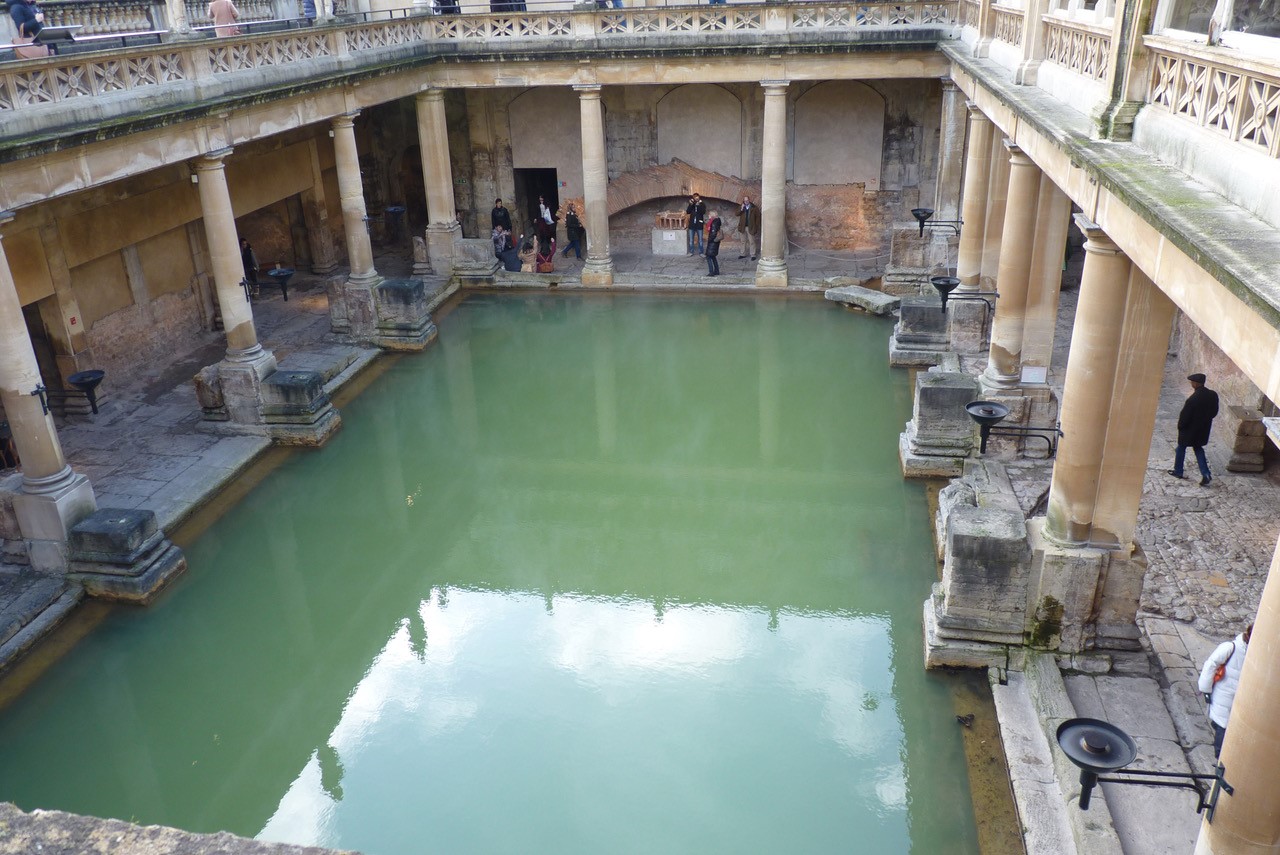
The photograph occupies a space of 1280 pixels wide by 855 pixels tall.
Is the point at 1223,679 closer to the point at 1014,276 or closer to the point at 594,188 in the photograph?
the point at 1014,276

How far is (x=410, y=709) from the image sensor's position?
8.43 m

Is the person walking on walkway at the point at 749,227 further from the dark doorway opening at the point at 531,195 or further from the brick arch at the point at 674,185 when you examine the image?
the dark doorway opening at the point at 531,195

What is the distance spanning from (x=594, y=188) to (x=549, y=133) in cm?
346

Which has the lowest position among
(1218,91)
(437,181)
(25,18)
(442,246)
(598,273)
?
(598,273)

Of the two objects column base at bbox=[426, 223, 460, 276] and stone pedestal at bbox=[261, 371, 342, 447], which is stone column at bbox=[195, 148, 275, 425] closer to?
stone pedestal at bbox=[261, 371, 342, 447]

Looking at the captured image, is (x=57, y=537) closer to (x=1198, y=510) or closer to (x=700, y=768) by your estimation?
(x=700, y=768)

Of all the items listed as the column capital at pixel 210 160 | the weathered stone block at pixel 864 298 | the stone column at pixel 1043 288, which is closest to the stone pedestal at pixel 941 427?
the stone column at pixel 1043 288

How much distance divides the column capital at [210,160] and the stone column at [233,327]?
8.7 inches

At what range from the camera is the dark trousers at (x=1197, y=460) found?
410 inches

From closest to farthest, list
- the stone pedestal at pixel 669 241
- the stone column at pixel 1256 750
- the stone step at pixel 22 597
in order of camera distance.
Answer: the stone column at pixel 1256 750 → the stone step at pixel 22 597 → the stone pedestal at pixel 669 241

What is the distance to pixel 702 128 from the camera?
70.1ft

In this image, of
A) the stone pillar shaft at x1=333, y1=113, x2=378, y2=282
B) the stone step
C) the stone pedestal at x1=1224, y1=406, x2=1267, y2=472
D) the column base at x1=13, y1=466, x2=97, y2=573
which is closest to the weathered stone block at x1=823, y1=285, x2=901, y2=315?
the stone pedestal at x1=1224, y1=406, x2=1267, y2=472

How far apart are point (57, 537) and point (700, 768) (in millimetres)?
6743

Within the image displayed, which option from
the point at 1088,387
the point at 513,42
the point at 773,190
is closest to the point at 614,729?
the point at 1088,387
